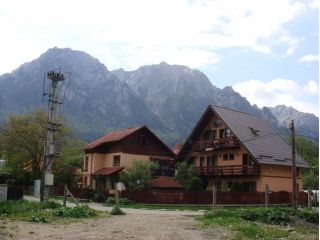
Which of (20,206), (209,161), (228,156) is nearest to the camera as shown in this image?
(20,206)

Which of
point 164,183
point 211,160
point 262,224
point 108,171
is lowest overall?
point 262,224

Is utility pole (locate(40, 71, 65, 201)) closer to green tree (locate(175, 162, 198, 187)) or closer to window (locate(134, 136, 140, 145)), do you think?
green tree (locate(175, 162, 198, 187))

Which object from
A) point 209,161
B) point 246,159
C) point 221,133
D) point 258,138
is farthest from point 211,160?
point 258,138

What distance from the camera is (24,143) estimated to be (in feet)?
212

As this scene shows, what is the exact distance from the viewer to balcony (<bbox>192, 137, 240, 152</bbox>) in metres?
50.9

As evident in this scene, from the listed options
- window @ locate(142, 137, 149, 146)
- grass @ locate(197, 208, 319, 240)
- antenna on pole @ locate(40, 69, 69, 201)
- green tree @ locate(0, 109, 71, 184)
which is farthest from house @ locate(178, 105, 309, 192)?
grass @ locate(197, 208, 319, 240)

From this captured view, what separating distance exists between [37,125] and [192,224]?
46.7 m

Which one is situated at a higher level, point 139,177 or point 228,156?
point 228,156

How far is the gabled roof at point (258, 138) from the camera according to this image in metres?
49.7

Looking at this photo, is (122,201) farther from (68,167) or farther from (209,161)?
(68,167)

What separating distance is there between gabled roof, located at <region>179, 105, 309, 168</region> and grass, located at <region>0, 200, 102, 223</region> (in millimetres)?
25535

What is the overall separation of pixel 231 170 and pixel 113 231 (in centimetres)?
3309

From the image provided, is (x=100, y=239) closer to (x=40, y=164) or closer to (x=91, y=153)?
(x=91, y=153)

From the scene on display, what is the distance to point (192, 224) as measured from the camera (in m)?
21.5
